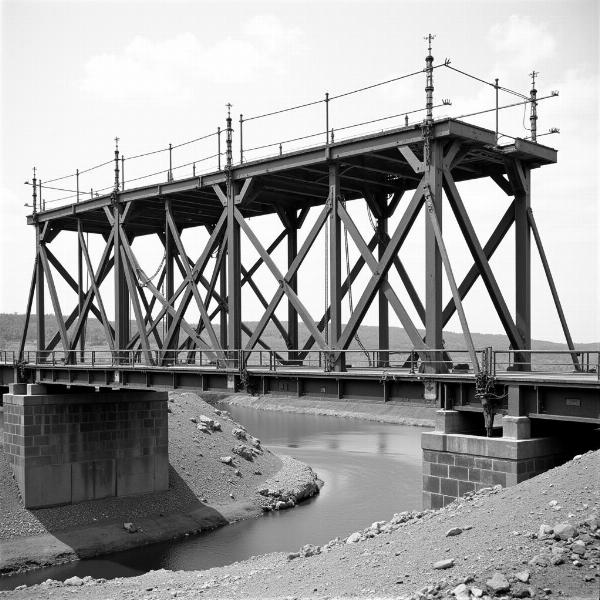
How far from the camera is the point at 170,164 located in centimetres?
3444

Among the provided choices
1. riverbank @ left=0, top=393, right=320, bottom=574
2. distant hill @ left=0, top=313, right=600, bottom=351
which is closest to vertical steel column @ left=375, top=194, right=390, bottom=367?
riverbank @ left=0, top=393, right=320, bottom=574

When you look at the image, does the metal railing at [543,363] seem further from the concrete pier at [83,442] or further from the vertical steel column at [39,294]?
the vertical steel column at [39,294]

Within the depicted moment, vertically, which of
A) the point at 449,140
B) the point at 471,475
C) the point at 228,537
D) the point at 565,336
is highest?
the point at 449,140

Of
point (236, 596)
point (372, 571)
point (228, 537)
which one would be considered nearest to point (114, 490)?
point (228, 537)

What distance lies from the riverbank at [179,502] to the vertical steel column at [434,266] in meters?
20.3

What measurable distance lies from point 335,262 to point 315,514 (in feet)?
61.5

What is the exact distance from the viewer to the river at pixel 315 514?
33.5 metres

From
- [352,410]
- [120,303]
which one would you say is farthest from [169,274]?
[352,410]

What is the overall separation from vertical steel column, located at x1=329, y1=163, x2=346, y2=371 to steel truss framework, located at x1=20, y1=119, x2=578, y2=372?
0.12ft

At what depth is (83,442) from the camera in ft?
131

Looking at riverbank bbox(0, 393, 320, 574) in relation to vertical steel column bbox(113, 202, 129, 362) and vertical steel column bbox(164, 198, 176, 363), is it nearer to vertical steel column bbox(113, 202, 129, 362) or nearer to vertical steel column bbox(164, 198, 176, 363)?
vertical steel column bbox(113, 202, 129, 362)

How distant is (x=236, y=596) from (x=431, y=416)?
68.7m

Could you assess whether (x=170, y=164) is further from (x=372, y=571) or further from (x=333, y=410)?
(x=333, y=410)

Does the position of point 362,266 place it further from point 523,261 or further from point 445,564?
point 445,564
